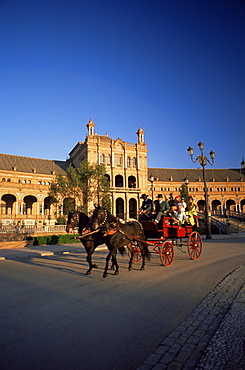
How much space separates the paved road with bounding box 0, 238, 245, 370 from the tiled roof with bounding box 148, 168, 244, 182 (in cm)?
6557

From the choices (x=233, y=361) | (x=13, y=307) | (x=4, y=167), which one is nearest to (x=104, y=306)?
(x=13, y=307)

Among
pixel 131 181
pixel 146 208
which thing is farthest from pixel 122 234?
pixel 131 181

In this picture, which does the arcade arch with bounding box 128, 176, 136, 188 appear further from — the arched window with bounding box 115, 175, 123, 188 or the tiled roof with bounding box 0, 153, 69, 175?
the tiled roof with bounding box 0, 153, 69, 175

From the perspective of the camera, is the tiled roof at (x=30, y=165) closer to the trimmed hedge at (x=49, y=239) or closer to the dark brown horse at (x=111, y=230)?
the trimmed hedge at (x=49, y=239)

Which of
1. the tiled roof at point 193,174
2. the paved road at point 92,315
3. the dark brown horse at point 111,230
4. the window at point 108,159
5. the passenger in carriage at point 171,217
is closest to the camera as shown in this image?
the paved road at point 92,315

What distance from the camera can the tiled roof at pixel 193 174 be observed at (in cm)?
7356

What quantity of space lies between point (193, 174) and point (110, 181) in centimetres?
3253

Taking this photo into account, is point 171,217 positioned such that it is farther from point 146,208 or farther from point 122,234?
point 122,234

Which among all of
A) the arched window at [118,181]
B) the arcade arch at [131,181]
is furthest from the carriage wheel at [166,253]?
the arcade arch at [131,181]

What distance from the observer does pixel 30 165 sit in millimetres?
57188

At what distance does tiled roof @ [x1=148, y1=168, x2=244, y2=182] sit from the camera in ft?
241

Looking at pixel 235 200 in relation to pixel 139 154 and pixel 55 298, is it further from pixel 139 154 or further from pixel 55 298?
pixel 55 298

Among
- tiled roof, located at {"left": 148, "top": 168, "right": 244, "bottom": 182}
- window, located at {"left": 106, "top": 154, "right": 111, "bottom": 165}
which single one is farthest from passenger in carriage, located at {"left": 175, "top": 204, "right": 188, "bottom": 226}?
tiled roof, located at {"left": 148, "top": 168, "right": 244, "bottom": 182}

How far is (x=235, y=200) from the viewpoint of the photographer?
69.5 metres
